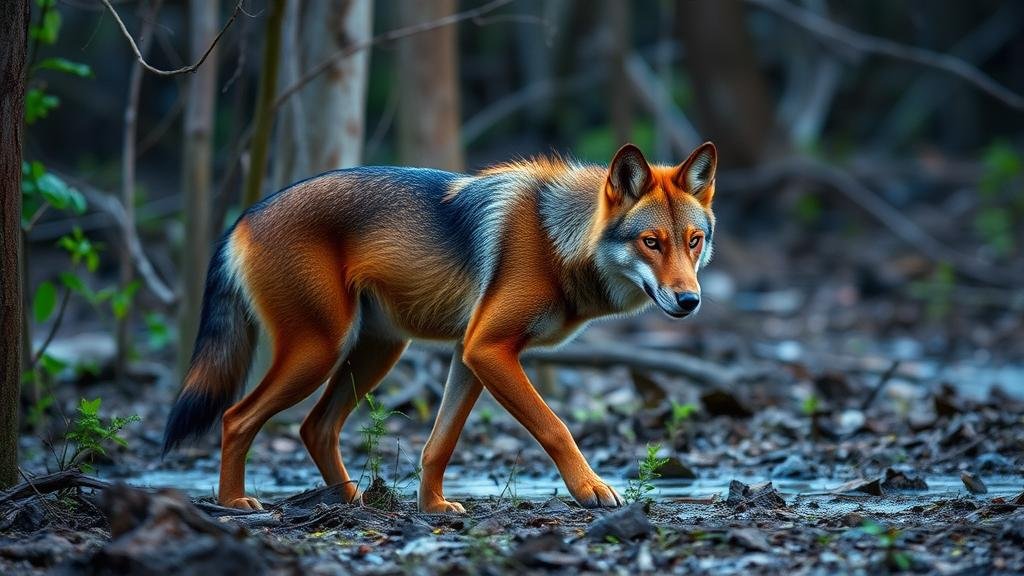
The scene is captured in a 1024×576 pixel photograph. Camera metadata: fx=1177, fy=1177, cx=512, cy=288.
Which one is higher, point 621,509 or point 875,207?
point 875,207

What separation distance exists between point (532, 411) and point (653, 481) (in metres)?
1.53

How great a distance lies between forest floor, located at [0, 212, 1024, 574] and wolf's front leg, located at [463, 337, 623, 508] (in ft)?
0.52

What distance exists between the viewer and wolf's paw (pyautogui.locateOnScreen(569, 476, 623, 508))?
5332 mm

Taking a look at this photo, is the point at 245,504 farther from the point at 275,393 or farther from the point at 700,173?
the point at 700,173

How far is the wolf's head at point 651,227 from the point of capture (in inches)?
219

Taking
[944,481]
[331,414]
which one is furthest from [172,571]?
[944,481]

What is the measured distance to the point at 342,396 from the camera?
6.37m

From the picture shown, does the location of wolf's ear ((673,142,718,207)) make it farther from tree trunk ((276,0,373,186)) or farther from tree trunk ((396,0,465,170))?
tree trunk ((396,0,465,170))

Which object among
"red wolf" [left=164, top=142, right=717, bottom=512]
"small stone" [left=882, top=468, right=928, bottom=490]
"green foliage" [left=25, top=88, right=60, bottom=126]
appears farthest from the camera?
"green foliage" [left=25, top=88, right=60, bottom=126]

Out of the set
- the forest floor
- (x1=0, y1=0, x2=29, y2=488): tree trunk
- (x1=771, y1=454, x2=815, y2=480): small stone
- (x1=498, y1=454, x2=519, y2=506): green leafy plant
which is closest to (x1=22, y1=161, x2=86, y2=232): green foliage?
(x1=0, y1=0, x2=29, y2=488): tree trunk

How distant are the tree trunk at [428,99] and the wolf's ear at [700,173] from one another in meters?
4.85

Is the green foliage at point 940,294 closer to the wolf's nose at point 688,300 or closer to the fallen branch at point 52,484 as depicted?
the wolf's nose at point 688,300

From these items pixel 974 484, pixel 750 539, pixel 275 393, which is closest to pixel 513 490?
pixel 275 393

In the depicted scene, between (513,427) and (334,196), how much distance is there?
341 cm
